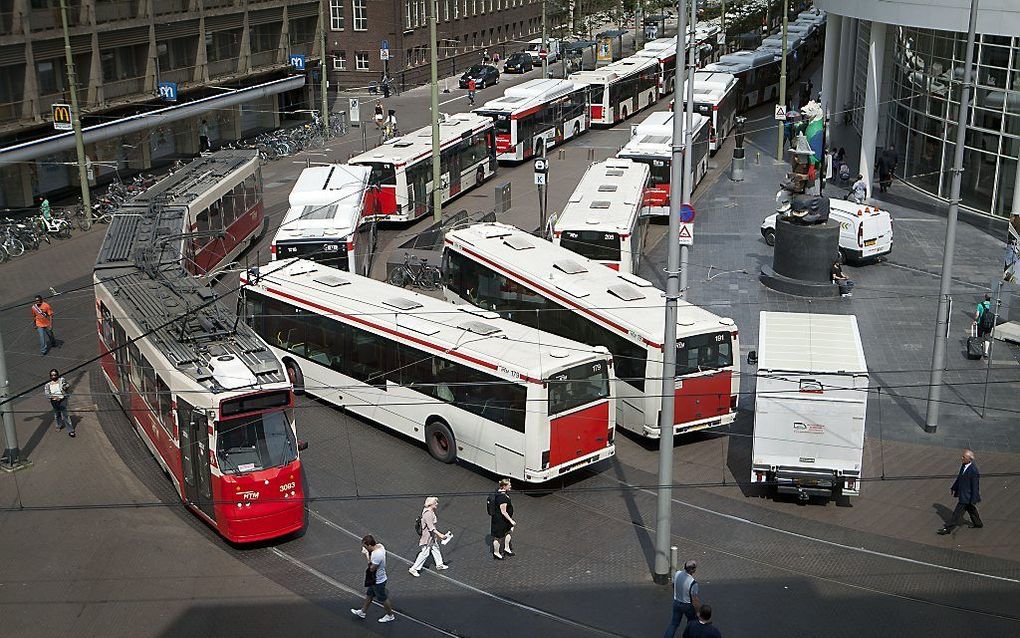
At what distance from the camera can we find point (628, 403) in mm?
23938

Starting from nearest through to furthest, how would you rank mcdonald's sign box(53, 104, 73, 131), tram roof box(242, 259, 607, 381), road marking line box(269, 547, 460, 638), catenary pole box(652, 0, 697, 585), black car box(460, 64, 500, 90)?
road marking line box(269, 547, 460, 638) → catenary pole box(652, 0, 697, 585) → tram roof box(242, 259, 607, 381) → mcdonald's sign box(53, 104, 73, 131) → black car box(460, 64, 500, 90)

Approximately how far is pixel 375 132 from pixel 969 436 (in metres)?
42.6

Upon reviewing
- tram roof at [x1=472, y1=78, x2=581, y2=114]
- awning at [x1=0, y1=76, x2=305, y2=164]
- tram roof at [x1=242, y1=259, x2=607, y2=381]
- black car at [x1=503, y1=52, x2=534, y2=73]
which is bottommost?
black car at [x1=503, y1=52, x2=534, y2=73]

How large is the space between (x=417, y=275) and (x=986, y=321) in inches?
599

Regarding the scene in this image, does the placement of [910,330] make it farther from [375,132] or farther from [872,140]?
[375,132]

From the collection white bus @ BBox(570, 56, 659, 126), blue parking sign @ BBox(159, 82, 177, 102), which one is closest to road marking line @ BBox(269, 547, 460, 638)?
blue parking sign @ BBox(159, 82, 177, 102)

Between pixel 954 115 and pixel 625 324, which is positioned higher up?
pixel 954 115

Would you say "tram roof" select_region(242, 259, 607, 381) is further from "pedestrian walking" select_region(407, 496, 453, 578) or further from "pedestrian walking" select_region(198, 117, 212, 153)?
"pedestrian walking" select_region(198, 117, 212, 153)

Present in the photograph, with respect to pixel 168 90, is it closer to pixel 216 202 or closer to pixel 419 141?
pixel 419 141

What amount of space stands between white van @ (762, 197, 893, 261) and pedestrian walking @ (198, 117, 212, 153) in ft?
104

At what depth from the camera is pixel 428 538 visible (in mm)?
18547

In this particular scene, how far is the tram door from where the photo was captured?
19.3 m

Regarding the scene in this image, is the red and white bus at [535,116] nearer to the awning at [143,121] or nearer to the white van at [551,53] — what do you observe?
the awning at [143,121]

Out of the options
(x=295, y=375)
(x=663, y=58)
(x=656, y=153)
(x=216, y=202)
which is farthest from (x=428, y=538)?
(x=663, y=58)
